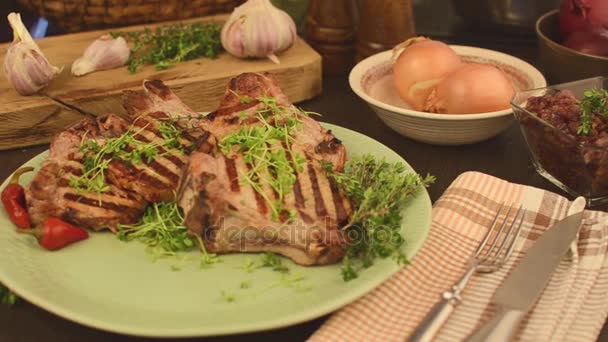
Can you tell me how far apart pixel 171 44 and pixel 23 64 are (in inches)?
23.2

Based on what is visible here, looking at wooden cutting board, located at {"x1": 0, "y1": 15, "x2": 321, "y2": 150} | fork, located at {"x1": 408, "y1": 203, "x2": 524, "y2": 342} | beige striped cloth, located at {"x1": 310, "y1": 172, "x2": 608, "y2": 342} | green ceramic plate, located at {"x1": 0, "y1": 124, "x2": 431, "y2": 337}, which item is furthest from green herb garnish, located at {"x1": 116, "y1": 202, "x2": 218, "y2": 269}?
wooden cutting board, located at {"x1": 0, "y1": 15, "x2": 321, "y2": 150}

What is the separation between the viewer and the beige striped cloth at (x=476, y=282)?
127 centimetres

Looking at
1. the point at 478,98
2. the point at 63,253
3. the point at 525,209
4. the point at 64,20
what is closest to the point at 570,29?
the point at 478,98

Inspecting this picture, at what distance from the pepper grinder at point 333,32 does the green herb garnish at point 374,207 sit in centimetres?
107

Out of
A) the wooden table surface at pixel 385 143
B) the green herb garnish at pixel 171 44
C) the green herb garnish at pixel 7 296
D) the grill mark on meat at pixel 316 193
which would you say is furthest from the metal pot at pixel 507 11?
the green herb garnish at pixel 7 296

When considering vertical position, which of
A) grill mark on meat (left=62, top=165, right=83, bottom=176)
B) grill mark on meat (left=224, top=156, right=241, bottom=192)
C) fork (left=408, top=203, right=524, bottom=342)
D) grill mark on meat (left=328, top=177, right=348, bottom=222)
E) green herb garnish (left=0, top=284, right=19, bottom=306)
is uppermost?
grill mark on meat (left=224, top=156, right=241, bottom=192)

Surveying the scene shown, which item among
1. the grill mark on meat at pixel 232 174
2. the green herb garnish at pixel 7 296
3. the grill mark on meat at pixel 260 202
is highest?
the grill mark on meat at pixel 232 174

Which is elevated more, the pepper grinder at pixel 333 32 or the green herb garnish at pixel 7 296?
the pepper grinder at pixel 333 32

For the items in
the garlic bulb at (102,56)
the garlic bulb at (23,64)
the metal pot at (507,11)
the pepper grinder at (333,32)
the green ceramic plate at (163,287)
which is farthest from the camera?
the metal pot at (507,11)

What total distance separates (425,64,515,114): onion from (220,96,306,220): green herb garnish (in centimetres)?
56

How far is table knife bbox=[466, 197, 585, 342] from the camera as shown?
48.1 inches

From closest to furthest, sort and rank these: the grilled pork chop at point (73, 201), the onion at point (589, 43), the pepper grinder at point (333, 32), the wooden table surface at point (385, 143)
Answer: the wooden table surface at point (385, 143), the grilled pork chop at point (73, 201), the onion at point (589, 43), the pepper grinder at point (333, 32)

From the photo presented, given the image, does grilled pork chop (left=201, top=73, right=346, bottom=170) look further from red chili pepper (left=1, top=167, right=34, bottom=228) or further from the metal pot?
the metal pot

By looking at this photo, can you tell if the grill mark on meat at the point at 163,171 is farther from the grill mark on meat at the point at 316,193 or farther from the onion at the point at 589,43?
the onion at the point at 589,43
